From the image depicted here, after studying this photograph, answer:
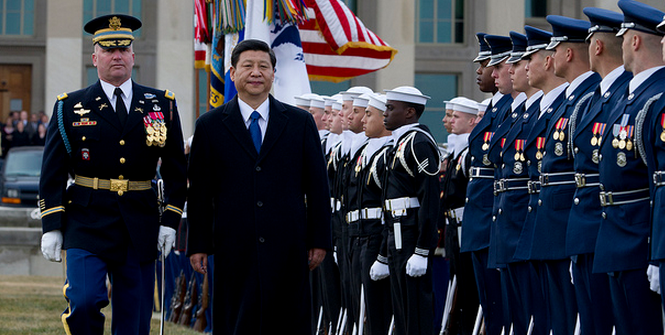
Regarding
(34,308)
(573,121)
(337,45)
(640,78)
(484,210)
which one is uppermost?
(337,45)

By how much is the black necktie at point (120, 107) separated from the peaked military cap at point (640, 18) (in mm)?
2665

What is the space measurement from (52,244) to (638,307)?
2.97 m

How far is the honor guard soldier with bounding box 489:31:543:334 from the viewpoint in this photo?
721cm

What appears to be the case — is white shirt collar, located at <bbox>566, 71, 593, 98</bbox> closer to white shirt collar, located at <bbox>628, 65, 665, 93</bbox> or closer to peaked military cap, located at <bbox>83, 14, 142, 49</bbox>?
white shirt collar, located at <bbox>628, 65, 665, 93</bbox>

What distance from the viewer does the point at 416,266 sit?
25.7ft

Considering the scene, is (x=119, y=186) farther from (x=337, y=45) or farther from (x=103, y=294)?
(x=337, y=45)

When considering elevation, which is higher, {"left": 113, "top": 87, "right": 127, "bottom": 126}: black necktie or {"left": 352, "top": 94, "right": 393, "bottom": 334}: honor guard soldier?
{"left": 113, "top": 87, "right": 127, "bottom": 126}: black necktie

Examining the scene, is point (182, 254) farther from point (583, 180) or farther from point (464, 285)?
point (583, 180)

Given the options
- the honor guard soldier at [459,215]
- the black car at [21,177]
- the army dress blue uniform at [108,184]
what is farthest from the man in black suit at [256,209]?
the black car at [21,177]

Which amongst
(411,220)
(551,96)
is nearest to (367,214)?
(411,220)

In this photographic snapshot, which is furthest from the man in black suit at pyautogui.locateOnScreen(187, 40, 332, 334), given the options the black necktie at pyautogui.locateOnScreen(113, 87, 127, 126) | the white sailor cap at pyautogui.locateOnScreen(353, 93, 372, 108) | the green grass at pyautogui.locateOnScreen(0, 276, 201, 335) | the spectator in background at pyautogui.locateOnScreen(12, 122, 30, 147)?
the spectator in background at pyautogui.locateOnScreen(12, 122, 30, 147)

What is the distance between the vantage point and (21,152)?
24344 millimetres

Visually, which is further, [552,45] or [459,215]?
[459,215]

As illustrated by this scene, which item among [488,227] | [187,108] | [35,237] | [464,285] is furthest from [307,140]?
[187,108]
